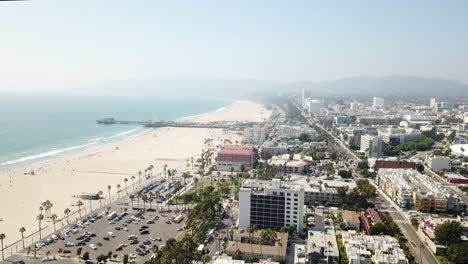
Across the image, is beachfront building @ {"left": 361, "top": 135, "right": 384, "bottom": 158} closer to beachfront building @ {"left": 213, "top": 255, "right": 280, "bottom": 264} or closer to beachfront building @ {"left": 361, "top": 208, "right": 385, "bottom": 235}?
beachfront building @ {"left": 361, "top": 208, "right": 385, "bottom": 235}

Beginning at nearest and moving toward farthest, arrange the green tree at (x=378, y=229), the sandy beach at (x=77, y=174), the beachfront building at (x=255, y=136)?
the green tree at (x=378, y=229), the sandy beach at (x=77, y=174), the beachfront building at (x=255, y=136)

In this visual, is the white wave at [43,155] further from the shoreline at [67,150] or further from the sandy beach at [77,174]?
the sandy beach at [77,174]

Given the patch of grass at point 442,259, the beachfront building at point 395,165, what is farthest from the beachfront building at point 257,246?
the beachfront building at point 395,165

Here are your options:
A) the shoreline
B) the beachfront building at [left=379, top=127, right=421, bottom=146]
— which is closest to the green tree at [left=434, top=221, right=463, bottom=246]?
the shoreline

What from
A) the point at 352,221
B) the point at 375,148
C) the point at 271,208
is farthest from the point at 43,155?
the point at 375,148

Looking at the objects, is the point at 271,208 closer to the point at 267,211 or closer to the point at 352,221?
the point at 267,211

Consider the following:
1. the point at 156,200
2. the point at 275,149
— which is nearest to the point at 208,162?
the point at 275,149
